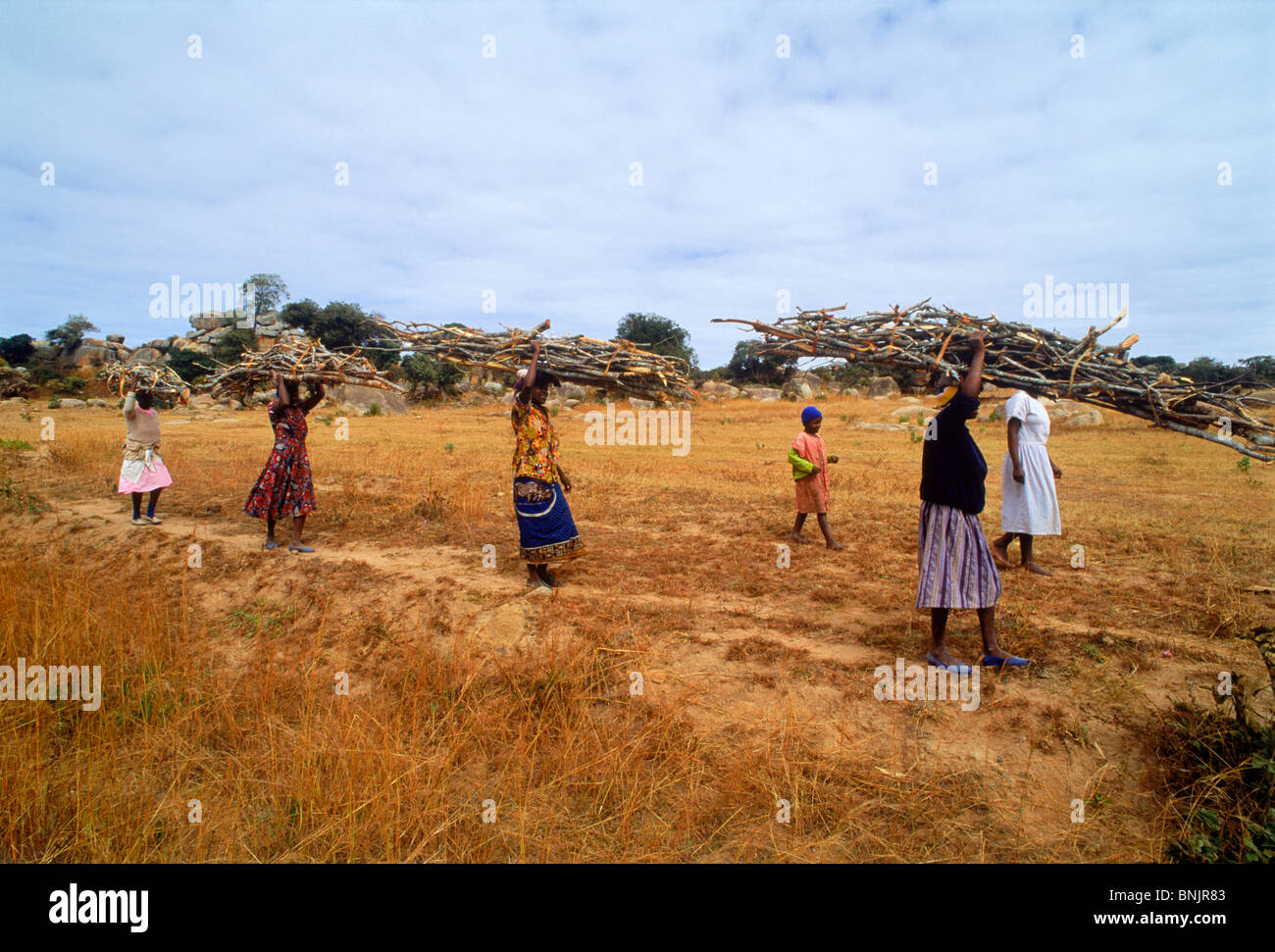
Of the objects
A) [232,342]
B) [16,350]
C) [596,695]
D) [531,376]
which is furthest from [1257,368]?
[16,350]

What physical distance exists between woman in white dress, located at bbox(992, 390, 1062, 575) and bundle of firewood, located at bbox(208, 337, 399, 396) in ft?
19.4

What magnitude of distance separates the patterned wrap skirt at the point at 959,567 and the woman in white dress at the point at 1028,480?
7.54ft

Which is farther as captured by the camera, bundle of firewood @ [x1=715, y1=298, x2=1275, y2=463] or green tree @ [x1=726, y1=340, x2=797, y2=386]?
green tree @ [x1=726, y1=340, x2=797, y2=386]

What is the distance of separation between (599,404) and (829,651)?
2499cm

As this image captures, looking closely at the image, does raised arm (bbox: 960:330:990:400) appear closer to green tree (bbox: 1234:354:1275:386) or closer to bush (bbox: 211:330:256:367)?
green tree (bbox: 1234:354:1275:386)

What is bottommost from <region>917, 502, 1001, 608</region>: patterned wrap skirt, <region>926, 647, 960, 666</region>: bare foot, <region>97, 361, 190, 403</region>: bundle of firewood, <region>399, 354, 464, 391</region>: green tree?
<region>926, 647, 960, 666</region>: bare foot

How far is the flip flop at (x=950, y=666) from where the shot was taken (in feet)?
12.9

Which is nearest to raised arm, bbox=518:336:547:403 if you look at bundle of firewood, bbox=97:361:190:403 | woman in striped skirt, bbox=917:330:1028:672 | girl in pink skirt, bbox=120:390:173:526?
woman in striped skirt, bbox=917:330:1028:672

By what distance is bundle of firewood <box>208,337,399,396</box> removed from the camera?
6.73 m

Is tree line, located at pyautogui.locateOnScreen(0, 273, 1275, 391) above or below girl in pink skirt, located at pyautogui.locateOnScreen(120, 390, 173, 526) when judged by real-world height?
above

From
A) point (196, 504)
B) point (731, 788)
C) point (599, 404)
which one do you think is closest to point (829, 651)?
point (731, 788)

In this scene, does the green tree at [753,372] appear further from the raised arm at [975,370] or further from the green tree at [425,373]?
the raised arm at [975,370]

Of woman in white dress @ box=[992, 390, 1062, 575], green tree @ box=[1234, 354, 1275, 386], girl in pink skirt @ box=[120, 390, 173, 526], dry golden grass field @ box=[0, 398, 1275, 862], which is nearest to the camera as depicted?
dry golden grass field @ box=[0, 398, 1275, 862]

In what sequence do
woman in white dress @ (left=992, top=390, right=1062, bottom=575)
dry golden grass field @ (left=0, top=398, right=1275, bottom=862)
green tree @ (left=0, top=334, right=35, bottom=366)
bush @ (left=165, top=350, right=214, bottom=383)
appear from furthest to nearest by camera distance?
green tree @ (left=0, top=334, right=35, bottom=366), bush @ (left=165, top=350, right=214, bottom=383), woman in white dress @ (left=992, top=390, right=1062, bottom=575), dry golden grass field @ (left=0, top=398, right=1275, bottom=862)
